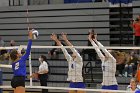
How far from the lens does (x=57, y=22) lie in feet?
62.6

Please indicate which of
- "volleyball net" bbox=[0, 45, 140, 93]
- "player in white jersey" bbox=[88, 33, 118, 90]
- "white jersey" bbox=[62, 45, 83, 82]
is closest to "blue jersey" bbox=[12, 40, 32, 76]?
"white jersey" bbox=[62, 45, 83, 82]

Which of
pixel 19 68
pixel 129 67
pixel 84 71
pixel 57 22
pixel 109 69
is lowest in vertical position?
pixel 84 71

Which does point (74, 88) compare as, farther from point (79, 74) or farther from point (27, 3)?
point (27, 3)

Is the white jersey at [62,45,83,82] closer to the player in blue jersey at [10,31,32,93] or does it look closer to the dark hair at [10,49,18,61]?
the player in blue jersey at [10,31,32,93]

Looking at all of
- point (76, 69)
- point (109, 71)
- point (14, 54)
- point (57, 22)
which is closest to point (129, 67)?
point (76, 69)

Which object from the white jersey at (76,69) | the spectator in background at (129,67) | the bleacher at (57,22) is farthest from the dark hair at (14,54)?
the bleacher at (57,22)

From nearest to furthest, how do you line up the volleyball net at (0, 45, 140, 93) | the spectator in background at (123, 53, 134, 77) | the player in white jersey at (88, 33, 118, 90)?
the player in white jersey at (88, 33, 118, 90), the spectator in background at (123, 53, 134, 77), the volleyball net at (0, 45, 140, 93)

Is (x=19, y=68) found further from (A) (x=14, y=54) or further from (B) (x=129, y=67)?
(B) (x=129, y=67)

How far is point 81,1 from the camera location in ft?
63.8

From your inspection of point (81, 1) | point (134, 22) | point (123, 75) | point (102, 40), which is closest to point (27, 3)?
point (81, 1)

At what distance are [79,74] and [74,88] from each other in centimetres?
38

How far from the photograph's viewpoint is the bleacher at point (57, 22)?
1795 centimetres

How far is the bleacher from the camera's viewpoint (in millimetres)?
17953

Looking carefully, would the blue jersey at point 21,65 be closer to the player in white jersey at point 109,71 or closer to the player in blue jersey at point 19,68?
the player in blue jersey at point 19,68
